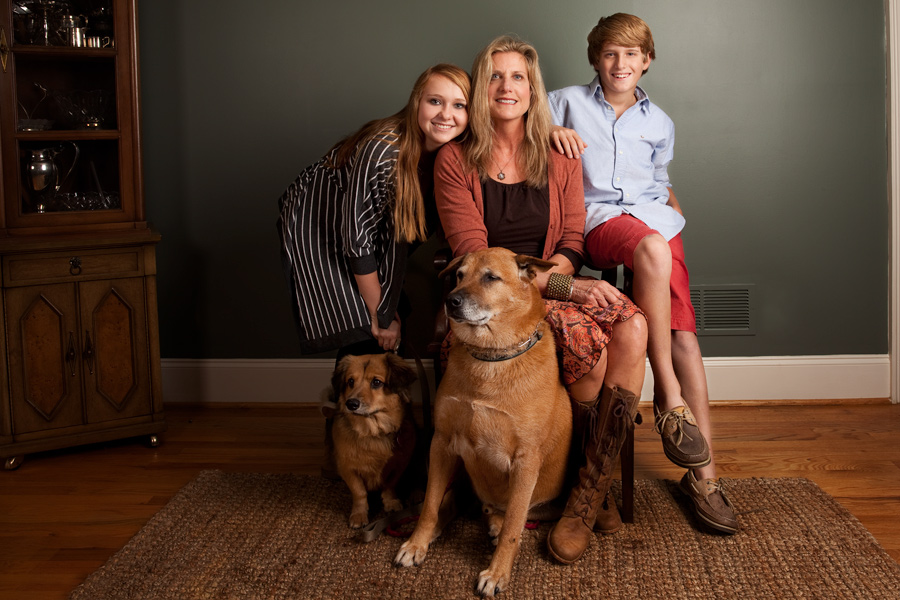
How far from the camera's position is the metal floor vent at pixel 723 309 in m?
3.15

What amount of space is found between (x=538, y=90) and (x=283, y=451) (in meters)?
1.59

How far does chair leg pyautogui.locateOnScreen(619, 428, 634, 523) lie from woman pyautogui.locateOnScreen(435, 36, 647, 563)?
2.4 inches

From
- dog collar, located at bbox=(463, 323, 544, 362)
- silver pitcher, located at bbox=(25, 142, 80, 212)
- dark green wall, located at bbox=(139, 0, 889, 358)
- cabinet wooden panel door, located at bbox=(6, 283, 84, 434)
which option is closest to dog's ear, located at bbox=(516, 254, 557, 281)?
dog collar, located at bbox=(463, 323, 544, 362)

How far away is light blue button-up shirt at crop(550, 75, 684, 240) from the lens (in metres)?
2.45

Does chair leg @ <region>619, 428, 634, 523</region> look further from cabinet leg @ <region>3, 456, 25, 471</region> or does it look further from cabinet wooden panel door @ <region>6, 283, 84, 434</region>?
cabinet leg @ <region>3, 456, 25, 471</region>

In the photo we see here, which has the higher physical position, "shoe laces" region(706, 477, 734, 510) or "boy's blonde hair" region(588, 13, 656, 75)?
"boy's blonde hair" region(588, 13, 656, 75)

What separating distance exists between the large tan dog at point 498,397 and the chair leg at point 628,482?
28 centimetres

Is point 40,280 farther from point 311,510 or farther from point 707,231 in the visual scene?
point 707,231

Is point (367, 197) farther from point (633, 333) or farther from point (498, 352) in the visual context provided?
point (633, 333)

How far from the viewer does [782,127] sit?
3078 millimetres

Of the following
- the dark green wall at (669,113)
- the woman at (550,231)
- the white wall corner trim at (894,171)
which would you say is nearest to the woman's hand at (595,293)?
the woman at (550,231)

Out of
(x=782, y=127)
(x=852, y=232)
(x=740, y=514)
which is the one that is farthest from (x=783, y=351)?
(x=740, y=514)

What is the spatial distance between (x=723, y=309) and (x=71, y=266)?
2.60 metres

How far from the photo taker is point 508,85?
7.34ft
